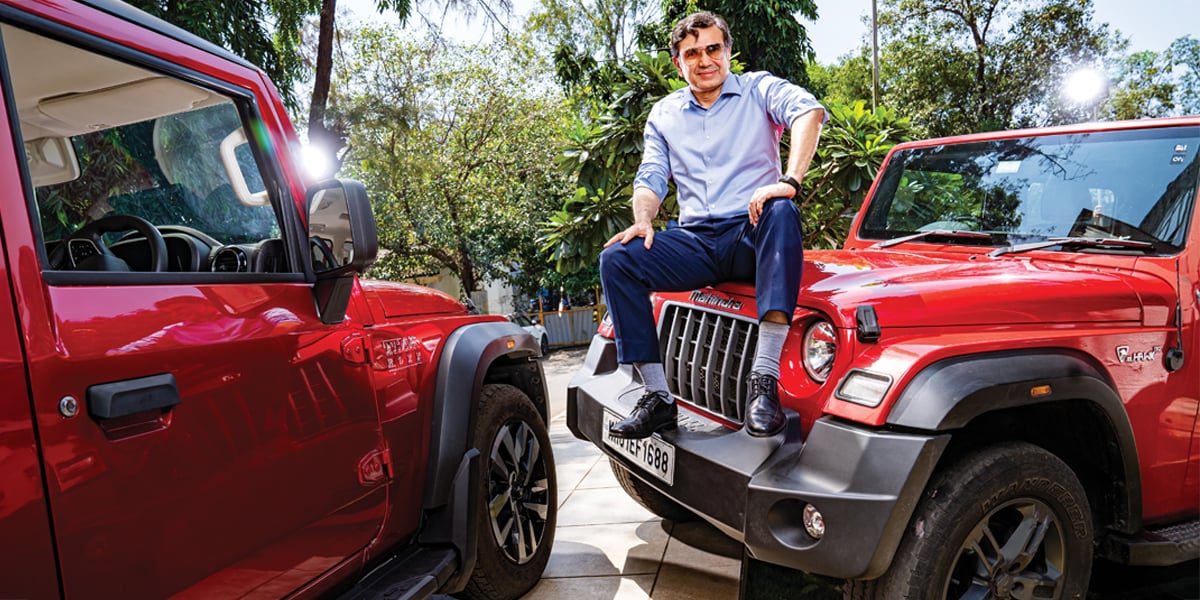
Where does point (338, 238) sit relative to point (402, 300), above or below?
above

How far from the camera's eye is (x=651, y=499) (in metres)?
4.16

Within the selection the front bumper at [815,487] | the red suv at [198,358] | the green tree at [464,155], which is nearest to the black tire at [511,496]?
the red suv at [198,358]

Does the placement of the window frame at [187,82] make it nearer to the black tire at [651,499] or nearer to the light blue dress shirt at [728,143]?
the light blue dress shirt at [728,143]

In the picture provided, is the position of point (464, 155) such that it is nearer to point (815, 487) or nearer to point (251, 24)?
point (251, 24)

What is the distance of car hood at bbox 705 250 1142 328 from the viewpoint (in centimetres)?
256

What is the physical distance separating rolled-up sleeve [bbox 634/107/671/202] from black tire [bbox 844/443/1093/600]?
66.6 inches

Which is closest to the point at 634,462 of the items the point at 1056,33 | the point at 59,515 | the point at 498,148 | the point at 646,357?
the point at 646,357

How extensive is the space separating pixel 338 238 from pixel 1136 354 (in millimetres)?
2711

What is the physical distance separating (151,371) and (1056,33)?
30.8m

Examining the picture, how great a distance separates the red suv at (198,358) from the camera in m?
1.56

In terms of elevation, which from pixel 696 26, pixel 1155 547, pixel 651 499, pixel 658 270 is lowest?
pixel 651 499

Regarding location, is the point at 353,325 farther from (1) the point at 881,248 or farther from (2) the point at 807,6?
(2) the point at 807,6

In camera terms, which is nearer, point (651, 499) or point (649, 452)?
point (649, 452)

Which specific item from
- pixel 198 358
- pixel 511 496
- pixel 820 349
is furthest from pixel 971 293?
pixel 198 358
